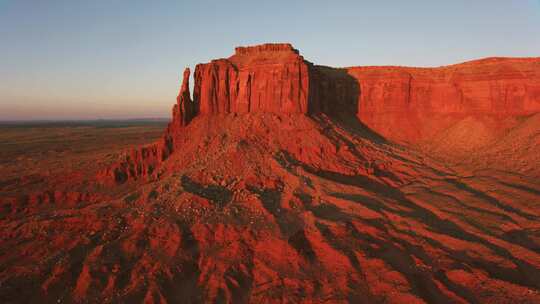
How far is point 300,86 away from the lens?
2908 cm

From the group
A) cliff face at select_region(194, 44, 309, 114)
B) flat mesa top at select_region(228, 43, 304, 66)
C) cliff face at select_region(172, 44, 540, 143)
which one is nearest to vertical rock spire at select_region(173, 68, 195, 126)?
cliff face at select_region(172, 44, 540, 143)

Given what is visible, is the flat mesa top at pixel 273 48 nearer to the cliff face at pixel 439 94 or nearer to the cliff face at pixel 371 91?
the cliff face at pixel 371 91

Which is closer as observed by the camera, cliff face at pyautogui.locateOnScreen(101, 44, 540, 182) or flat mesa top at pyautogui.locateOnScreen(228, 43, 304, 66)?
cliff face at pyautogui.locateOnScreen(101, 44, 540, 182)

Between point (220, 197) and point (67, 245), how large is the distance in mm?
8324

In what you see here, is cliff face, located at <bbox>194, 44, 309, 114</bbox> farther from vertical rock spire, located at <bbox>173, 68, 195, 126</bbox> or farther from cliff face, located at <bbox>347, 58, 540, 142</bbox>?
cliff face, located at <bbox>347, 58, 540, 142</bbox>

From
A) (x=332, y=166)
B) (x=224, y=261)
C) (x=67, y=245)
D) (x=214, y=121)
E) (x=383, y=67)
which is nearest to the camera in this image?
(x=224, y=261)

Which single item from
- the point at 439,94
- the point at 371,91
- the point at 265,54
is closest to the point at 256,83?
the point at 265,54

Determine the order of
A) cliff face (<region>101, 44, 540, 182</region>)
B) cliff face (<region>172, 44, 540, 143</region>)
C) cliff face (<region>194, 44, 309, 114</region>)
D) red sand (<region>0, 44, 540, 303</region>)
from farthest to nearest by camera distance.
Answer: cliff face (<region>172, 44, 540, 143</region>) → cliff face (<region>101, 44, 540, 182</region>) → cliff face (<region>194, 44, 309, 114</region>) → red sand (<region>0, 44, 540, 303</region>)

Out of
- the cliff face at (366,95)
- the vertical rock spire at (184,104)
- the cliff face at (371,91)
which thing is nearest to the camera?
the cliff face at (366,95)

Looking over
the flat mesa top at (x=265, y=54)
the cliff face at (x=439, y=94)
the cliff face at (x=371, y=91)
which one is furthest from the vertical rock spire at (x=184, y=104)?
the cliff face at (x=439, y=94)

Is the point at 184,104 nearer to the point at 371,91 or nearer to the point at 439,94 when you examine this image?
the point at 371,91

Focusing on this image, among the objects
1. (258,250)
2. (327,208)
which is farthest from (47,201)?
(327,208)

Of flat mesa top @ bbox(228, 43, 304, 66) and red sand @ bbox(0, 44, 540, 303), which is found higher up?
flat mesa top @ bbox(228, 43, 304, 66)

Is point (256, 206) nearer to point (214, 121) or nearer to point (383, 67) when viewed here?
point (214, 121)
